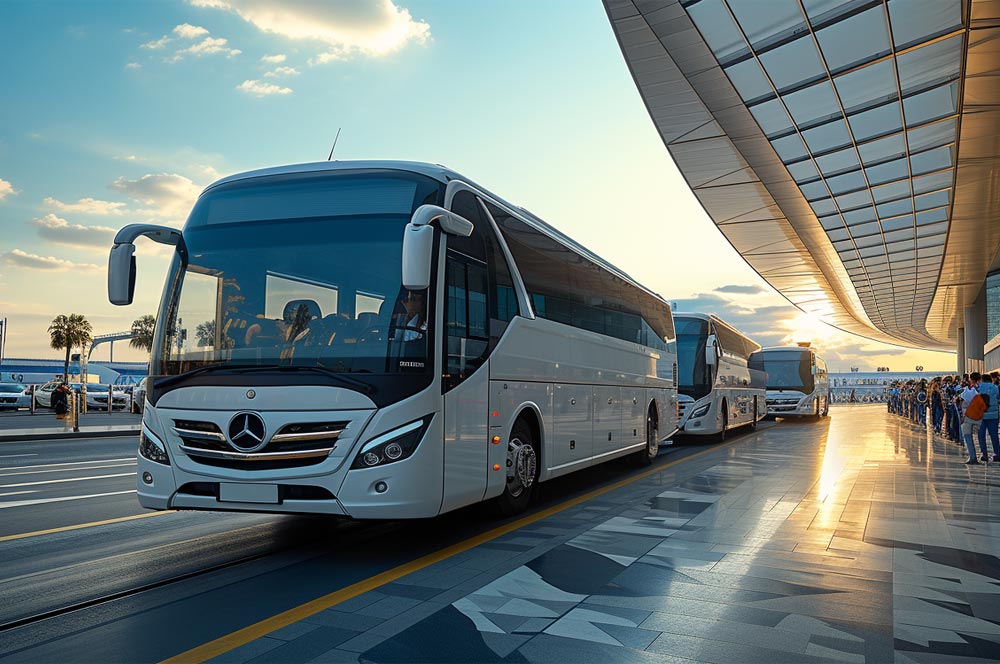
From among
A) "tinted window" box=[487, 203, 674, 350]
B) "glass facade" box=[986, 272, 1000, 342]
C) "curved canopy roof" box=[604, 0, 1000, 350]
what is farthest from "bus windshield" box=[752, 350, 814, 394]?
"tinted window" box=[487, 203, 674, 350]

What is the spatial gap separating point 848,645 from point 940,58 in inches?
632

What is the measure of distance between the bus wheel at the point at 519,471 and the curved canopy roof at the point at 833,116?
1095cm

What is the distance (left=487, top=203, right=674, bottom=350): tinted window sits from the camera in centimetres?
845

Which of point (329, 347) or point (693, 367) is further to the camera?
point (693, 367)

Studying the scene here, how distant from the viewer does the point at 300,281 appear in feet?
20.3

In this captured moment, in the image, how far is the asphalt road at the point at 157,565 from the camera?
14.2 ft

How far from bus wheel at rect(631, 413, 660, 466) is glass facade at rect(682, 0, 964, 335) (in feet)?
26.6

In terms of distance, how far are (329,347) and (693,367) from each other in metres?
15.2

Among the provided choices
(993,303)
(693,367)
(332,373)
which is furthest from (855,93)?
(993,303)

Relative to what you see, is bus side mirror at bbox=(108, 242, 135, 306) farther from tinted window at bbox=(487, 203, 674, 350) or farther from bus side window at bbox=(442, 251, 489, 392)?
tinted window at bbox=(487, 203, 674, 350)

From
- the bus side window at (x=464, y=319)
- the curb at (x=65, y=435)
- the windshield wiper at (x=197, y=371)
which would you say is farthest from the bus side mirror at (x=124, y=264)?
the curb at (x=65, y=435)

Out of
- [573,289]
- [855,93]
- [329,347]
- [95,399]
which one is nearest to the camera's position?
[329,347]

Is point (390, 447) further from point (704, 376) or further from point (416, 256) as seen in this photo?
point (704, 376)

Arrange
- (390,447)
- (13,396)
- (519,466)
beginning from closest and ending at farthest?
(390,447), (519,466), (13,396)
